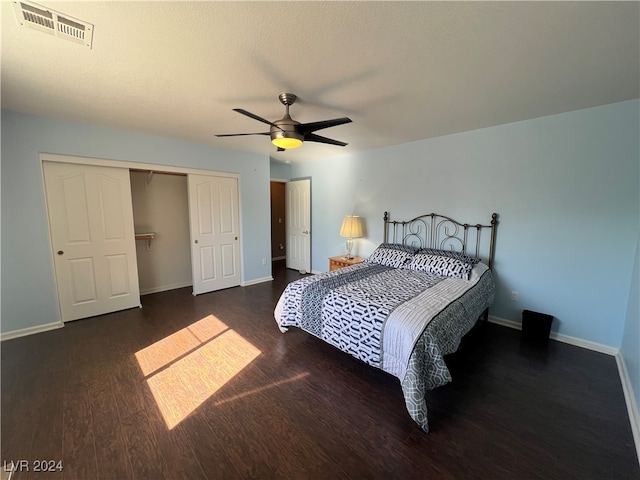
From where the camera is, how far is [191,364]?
2.37m

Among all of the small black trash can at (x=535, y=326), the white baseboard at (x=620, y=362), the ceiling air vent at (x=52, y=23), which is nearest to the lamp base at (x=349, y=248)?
the white baseboard at (x=620, y=362)

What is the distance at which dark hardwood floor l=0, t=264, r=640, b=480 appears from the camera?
146 cm

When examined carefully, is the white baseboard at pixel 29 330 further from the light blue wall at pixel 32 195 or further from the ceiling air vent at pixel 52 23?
the ceiling air vent at pixel 52 23

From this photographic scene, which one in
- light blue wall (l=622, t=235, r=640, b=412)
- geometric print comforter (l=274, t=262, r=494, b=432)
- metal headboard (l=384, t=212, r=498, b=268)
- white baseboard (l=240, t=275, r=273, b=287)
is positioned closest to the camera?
geometric print comforter (l=274, t=262, r=494, b=432)

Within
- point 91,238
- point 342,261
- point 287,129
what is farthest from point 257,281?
point 287,129

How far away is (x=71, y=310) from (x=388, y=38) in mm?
4469

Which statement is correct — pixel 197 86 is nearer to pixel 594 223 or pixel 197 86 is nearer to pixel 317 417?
pixel 317 417

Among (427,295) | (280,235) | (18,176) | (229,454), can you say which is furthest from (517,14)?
(280,235)

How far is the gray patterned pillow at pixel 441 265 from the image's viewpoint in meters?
2.95

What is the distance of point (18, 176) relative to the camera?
9.02ft

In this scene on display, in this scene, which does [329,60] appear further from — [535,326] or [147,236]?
[147,236]

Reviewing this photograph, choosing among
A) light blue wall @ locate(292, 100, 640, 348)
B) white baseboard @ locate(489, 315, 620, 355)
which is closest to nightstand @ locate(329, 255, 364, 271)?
light blue wall @ locate(292, 100, 640, 348)

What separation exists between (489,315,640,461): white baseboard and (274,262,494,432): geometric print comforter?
0.47m

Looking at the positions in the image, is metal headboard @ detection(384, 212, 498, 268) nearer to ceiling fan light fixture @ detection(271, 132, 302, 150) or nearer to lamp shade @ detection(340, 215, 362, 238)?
lamp shade @ detection(340, 215, 362, 238)
